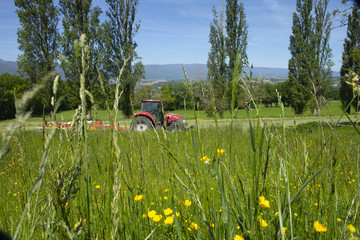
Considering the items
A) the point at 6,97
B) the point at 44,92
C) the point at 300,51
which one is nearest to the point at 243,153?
the point at 44,92

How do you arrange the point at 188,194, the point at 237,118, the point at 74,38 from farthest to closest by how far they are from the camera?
the point at 74,38 < the point at 237,118 < the point at 188,194

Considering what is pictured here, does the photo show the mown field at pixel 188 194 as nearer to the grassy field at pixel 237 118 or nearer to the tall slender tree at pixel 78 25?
the grassy field at pixel 237 118

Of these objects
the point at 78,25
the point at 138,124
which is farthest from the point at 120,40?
the point at 138,124

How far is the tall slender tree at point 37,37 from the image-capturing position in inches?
786

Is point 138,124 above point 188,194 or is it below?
below

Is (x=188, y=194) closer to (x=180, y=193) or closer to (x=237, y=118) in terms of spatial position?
(x=180, y=193)

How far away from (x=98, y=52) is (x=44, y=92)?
5933 mm

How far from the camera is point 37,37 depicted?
2028 cm

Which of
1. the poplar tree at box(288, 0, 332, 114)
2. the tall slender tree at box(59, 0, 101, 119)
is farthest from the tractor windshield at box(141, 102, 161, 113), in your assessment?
the poplar tree at box(288, 0, 332, 114)

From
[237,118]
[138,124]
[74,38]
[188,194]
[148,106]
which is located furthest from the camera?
[74,38]

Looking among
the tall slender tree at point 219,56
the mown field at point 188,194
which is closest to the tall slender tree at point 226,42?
the tall slender tree at point 219,56

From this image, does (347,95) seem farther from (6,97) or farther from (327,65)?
(6,97)

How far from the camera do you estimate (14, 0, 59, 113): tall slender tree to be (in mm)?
19953

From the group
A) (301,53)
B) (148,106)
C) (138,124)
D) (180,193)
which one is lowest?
(138,124)
